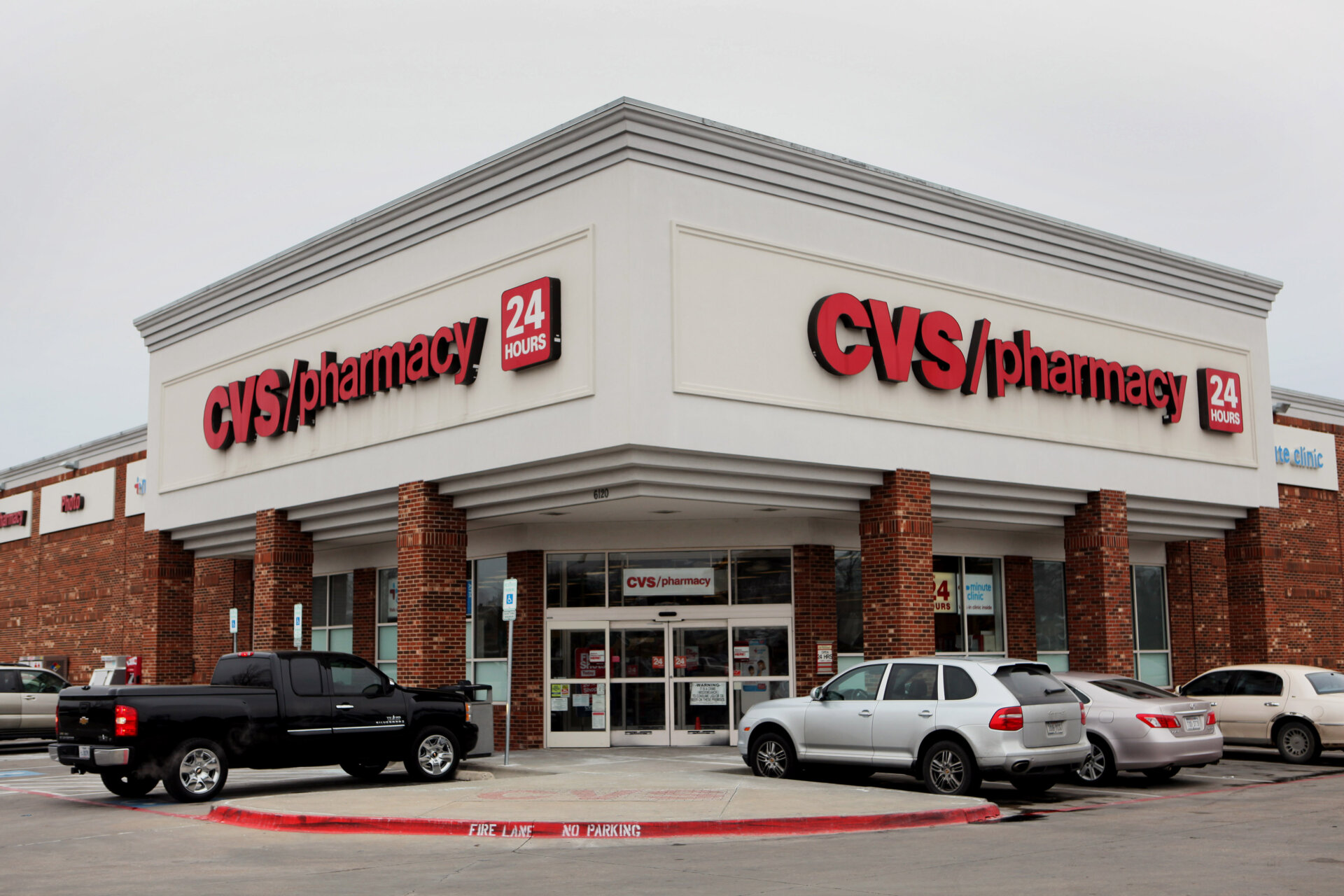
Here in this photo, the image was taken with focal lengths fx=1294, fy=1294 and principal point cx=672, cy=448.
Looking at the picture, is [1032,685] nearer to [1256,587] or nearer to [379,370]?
[379,370]

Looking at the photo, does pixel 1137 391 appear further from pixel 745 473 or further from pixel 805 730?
pixel 805 730

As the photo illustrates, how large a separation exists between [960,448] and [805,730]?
7817mm

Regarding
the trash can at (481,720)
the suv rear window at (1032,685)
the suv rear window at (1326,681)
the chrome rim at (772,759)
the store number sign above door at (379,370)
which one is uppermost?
the store number sign above door at (379,370)

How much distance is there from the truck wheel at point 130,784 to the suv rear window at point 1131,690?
492 inches

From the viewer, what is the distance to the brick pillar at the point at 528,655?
23.9m

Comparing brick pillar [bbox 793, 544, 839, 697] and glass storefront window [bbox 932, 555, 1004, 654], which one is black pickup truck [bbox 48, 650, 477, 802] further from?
glass storefront window [bbox 932, 555, 1004, 654]

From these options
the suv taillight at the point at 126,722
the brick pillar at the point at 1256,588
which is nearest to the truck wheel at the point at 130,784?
the suv taillight at the point at 126,722

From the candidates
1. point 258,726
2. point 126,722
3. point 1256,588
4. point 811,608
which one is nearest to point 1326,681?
point 811,608

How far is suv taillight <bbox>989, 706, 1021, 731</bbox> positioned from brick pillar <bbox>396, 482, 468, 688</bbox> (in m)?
10.9

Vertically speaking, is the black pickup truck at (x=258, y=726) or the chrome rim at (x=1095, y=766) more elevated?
the black pickup truck at (x=258, y=726)

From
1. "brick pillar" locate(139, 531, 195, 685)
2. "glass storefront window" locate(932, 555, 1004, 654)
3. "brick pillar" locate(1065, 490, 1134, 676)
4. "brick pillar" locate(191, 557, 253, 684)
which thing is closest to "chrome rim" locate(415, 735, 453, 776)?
"glass storefront window" locate(932, 555, 1004, 654)

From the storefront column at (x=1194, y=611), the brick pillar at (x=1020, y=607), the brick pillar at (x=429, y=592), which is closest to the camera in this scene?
the brick pillar at (x=429, y=592)

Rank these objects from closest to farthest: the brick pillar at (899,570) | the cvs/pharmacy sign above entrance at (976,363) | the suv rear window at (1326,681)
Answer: the suv rear window at (1326,681) < the cvs/pharmacy sign above entrance at (976,363) < the brick pillar at (899,570)

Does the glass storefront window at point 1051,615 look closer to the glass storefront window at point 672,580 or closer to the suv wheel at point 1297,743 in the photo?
the suv wheel at point 1297,743
